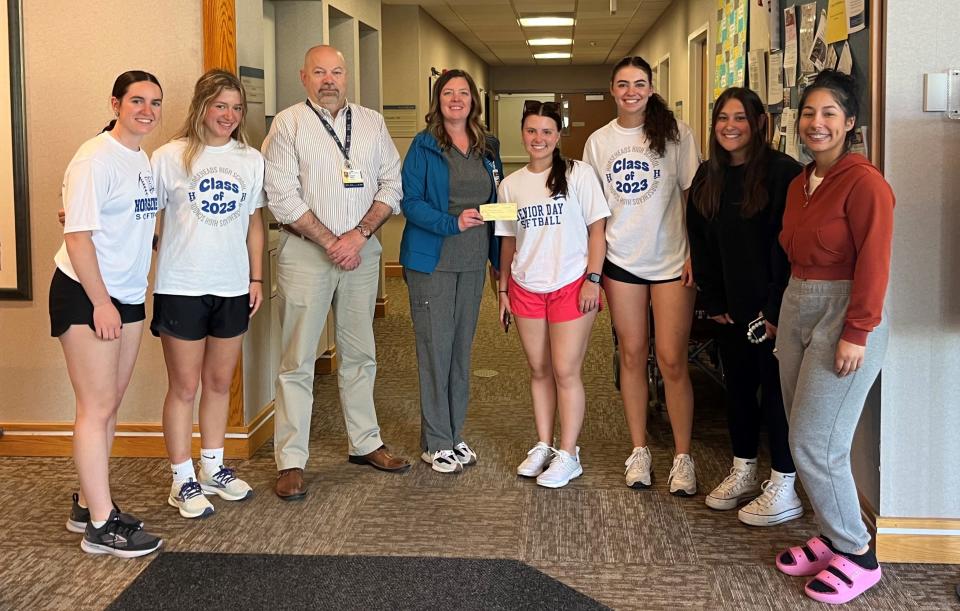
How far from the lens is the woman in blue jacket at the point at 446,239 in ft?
11.8

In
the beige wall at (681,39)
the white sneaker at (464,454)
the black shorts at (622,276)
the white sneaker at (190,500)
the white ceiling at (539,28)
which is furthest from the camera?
the white ceiling at (539,28)

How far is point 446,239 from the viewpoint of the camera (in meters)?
3.67

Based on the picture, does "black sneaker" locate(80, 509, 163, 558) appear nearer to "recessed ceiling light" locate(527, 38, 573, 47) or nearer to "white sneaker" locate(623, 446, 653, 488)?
"white sneaker" locate(623, 446, 653, 488)

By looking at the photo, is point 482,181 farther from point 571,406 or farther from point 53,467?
point 53,467

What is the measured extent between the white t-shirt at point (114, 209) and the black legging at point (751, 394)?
6.43 feet

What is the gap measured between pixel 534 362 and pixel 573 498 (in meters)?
0.54

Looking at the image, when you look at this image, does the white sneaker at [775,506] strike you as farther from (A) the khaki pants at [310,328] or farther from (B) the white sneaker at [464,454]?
(A) the khaki pants at [310,328]

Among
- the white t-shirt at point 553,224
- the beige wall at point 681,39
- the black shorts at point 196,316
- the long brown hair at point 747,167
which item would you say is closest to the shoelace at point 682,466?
the white t-shirt at point 553,224

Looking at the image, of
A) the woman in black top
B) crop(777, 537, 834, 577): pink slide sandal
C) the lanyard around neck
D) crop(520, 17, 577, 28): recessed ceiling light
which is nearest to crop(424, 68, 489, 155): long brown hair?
the lanyard around neck

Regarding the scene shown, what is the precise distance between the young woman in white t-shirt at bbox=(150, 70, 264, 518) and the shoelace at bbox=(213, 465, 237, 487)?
4.2 inches

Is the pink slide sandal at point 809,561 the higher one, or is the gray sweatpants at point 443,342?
the gray sweatpants at point 443,342

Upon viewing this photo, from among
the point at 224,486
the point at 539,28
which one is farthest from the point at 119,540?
the point at 539,28

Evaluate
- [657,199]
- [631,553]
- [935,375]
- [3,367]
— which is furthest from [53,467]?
[935,375]

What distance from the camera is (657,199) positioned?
3373 mm
